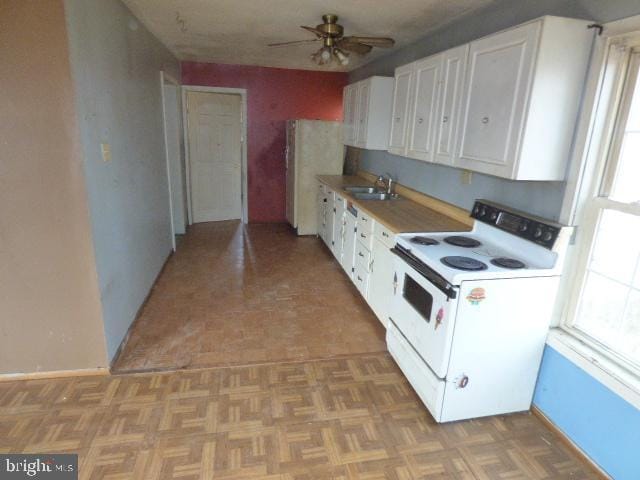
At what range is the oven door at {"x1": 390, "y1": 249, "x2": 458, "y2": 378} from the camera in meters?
1.93

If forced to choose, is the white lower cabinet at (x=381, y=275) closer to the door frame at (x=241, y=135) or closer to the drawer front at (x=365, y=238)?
the drawer front at (x=365, y=238)

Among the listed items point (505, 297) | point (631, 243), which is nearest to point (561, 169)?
point (631, 243)

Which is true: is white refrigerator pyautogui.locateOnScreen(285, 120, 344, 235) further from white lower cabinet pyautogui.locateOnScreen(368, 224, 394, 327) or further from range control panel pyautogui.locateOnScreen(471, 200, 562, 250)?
range control panel pyautogui.locateOnScreen(471, 200, 562, 250)

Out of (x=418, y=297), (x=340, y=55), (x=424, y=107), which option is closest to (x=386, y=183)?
(x=424, y=107)

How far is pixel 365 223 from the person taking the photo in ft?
10.8

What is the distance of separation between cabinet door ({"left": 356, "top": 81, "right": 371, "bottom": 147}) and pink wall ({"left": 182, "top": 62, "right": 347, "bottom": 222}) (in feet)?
5.26

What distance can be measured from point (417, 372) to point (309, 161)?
351 cm

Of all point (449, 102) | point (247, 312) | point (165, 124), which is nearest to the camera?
point (449, 102)

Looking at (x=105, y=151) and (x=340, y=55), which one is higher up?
(x=340, y=55)

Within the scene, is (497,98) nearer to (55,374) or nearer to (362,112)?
(362,112)

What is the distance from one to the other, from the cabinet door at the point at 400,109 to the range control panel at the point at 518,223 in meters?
1.04

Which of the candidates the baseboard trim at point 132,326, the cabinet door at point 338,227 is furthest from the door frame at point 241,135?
the cabinet door at point 338,227

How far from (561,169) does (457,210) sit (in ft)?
3.28

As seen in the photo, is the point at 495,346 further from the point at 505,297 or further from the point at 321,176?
the point at 321,176
